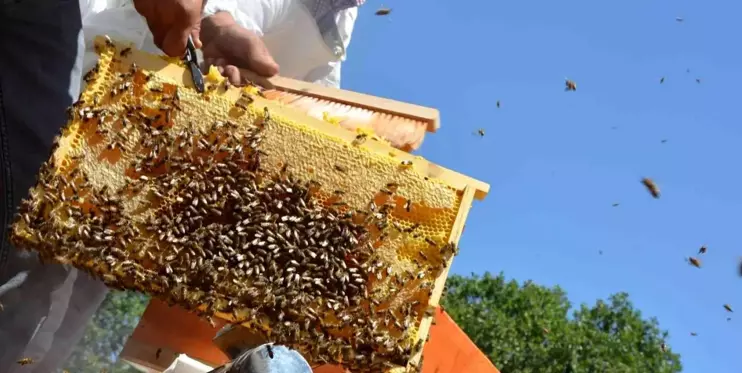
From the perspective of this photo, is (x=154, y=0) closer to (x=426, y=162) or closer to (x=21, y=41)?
(x=21, y=41)

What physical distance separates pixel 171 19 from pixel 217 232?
93 centimetres

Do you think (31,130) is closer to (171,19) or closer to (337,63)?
(171,19)

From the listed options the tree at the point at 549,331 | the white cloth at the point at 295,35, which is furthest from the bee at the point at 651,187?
the tree at the point at 549,331

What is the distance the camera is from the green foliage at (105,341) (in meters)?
4.04

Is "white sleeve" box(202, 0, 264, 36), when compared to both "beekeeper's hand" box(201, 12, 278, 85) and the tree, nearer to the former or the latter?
"beekeeper's hand" box(201, 12, 278, 85)

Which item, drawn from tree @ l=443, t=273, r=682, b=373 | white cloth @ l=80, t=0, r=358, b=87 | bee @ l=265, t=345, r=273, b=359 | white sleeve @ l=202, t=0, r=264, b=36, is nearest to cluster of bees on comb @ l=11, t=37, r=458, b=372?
bee @ l=265, t=345, r=273, b=359

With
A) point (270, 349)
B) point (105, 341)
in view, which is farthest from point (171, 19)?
point (105, 341)

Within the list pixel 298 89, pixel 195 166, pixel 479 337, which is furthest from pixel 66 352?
pixel 479 337

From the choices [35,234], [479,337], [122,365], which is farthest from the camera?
[479,337]

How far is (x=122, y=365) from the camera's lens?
13.6ft

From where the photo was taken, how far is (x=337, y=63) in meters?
5.84

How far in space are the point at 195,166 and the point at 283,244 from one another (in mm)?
529

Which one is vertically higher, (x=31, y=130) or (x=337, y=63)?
(x=337, y=63)

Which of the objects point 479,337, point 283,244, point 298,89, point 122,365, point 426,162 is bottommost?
point 122,365
